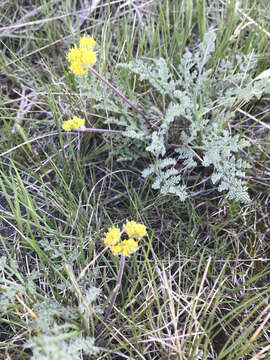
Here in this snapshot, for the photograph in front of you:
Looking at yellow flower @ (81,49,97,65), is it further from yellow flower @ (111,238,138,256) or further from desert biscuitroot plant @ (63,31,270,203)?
yellow flower @ (111,238,138,256)

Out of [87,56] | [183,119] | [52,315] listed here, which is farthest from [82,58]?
[52,315]

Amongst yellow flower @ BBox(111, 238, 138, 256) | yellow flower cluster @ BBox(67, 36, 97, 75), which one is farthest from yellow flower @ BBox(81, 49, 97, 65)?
yellow flower @ BBox(111, 238, 138, 256)

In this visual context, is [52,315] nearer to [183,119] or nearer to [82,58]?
[82,58]

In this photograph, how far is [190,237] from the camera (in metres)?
1.82

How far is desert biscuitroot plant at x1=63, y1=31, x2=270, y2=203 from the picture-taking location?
1.88 m

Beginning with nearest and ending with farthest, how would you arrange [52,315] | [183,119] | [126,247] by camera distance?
[126,247] → [52,315] → [183,119]

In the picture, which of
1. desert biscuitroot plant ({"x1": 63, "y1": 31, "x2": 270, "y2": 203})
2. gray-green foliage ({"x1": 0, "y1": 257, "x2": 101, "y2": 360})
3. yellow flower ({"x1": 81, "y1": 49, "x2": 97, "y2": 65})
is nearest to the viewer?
gray-green foliage ({"x1": 0, "y1": 257, "x2": 101, "y2": 360})

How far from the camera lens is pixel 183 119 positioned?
7.14 feet

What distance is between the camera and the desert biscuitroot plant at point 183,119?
6.16 feet

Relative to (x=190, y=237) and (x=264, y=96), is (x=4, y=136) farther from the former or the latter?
(x=264, y=96)

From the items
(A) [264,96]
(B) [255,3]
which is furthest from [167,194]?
(B) [255,3]

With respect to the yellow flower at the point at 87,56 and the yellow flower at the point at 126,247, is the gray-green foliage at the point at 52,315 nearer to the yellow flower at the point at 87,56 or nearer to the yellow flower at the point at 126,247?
the yellow flower at the point at 126,247

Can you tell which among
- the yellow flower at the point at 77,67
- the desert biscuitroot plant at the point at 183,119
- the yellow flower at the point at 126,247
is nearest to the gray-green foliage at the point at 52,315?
the yellow flower at the point at 126,247

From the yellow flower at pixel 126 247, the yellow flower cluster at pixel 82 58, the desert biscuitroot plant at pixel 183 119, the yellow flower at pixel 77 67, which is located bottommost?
the yellow flower at pixel 126 247
